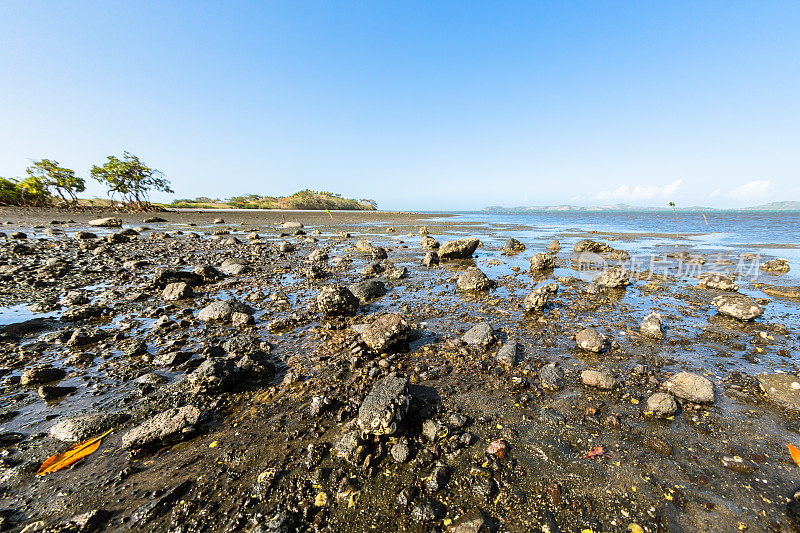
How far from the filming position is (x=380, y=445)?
361cm

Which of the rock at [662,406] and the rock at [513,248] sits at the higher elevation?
the rock at [513,248]

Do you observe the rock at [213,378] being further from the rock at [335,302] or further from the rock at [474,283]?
the rock at [474,283]

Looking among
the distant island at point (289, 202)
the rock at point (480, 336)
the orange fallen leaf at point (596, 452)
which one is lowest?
the orange fallen leaf at point (596, 452)

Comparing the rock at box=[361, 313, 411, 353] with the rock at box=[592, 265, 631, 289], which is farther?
the rock at box=[592, 265, 631, 289]

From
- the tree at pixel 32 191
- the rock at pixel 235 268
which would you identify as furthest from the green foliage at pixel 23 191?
the rock at pixel 235 268

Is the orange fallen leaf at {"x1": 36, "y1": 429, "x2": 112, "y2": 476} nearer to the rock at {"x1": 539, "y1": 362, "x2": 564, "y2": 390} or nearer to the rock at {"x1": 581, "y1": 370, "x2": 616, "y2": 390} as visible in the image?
the rock at {"x1": 539, "y1": 362, "x2": 564, "y2": 390}

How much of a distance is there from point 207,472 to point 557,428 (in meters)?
4.62

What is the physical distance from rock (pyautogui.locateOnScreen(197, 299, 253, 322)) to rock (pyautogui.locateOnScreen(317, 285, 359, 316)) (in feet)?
6.91

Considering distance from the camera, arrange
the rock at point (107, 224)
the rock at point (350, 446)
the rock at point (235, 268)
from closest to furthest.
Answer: the rock at point (350, 446) → the rock at point (235, 268) → the rock at point (107, 224)

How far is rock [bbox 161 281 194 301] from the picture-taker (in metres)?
9.52

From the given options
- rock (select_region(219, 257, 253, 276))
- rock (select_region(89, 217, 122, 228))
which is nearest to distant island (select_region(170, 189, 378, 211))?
rock (select_region(89, 217, 122, 228))

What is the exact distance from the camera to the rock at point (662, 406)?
4.22 m

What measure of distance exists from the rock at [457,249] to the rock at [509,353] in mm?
11387

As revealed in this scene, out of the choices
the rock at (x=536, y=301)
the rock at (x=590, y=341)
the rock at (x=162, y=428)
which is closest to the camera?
the rock at (x=162, y=428)
